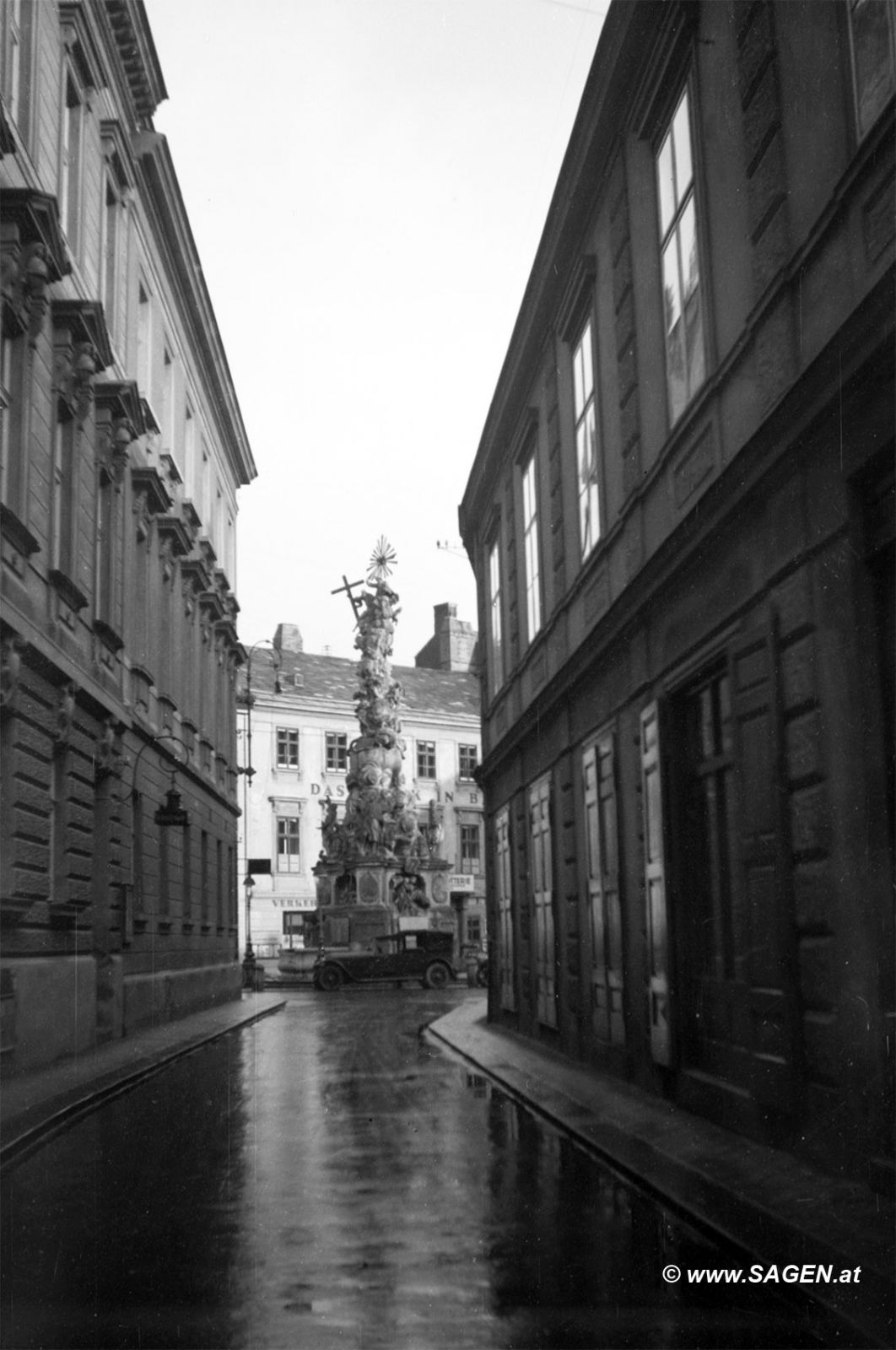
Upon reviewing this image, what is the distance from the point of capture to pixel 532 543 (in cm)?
2006

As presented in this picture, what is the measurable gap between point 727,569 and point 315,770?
53938mm

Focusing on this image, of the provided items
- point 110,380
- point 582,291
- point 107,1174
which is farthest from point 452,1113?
point 110,380

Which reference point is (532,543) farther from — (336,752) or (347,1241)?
(336,752)

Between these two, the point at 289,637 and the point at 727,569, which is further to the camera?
the point at 289,637

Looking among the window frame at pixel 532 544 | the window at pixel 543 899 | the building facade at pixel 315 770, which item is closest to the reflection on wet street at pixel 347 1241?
the window at pixel 543 899

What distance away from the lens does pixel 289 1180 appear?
8.40m

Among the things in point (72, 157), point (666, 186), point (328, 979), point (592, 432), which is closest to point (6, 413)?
point (72, 157)

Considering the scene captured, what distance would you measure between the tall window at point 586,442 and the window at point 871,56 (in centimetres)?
729

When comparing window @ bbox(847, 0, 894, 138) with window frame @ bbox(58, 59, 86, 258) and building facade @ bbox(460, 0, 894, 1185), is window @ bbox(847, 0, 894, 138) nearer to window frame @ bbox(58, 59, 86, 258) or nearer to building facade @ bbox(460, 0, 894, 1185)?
building facade @ bbox(460, 0, 894, 1185)

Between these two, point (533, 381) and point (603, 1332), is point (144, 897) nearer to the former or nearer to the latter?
point (533, 381)

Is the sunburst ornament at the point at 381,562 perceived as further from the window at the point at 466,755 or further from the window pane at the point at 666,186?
the window pane at the point at 666,186

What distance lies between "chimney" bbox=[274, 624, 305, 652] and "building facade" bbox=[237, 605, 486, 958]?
2.64 meters

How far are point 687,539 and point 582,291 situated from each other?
5808 millimetres

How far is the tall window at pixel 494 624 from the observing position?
938 inches
